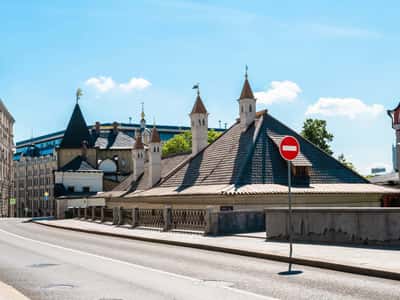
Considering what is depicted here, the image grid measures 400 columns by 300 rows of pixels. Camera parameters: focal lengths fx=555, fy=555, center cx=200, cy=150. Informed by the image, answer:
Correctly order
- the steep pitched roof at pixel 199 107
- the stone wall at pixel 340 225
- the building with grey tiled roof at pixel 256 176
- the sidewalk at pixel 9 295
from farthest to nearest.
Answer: the steep pitched roof at pixel 199 107 → the building with grey tiled roof at pixel 256 176 → the stone wall at pixel 340 225 → the sidewalk at pixel 9 295

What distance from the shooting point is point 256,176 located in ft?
113

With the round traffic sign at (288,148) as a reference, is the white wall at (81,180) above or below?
below

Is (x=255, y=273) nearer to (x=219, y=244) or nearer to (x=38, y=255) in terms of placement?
(x=219, y=244)

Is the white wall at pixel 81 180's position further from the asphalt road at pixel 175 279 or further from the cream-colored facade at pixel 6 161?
the asphalt road at pixel 175 279

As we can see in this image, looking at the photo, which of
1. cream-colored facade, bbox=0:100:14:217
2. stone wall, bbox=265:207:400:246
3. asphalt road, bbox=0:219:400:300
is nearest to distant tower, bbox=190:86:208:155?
stone wall, bbox=265:207:400:246

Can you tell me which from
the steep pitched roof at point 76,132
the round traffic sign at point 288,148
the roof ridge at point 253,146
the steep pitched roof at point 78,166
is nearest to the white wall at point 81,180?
the steep pitched roof at point 78,166

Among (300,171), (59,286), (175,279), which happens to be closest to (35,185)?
(300,171)

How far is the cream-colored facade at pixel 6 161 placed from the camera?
103750 mm

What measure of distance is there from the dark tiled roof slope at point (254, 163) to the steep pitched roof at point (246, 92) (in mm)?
1980

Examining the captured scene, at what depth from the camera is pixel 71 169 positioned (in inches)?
3118

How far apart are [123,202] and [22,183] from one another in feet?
226

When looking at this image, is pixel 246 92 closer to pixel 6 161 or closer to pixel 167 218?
pixel 167 218

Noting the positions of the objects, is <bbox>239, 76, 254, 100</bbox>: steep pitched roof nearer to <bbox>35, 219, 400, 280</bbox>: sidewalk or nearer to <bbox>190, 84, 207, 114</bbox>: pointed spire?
<bbox>190, 84, 207, 114</bbox>: pointed spire

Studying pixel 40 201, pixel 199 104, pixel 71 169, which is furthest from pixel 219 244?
pixel 40 201
